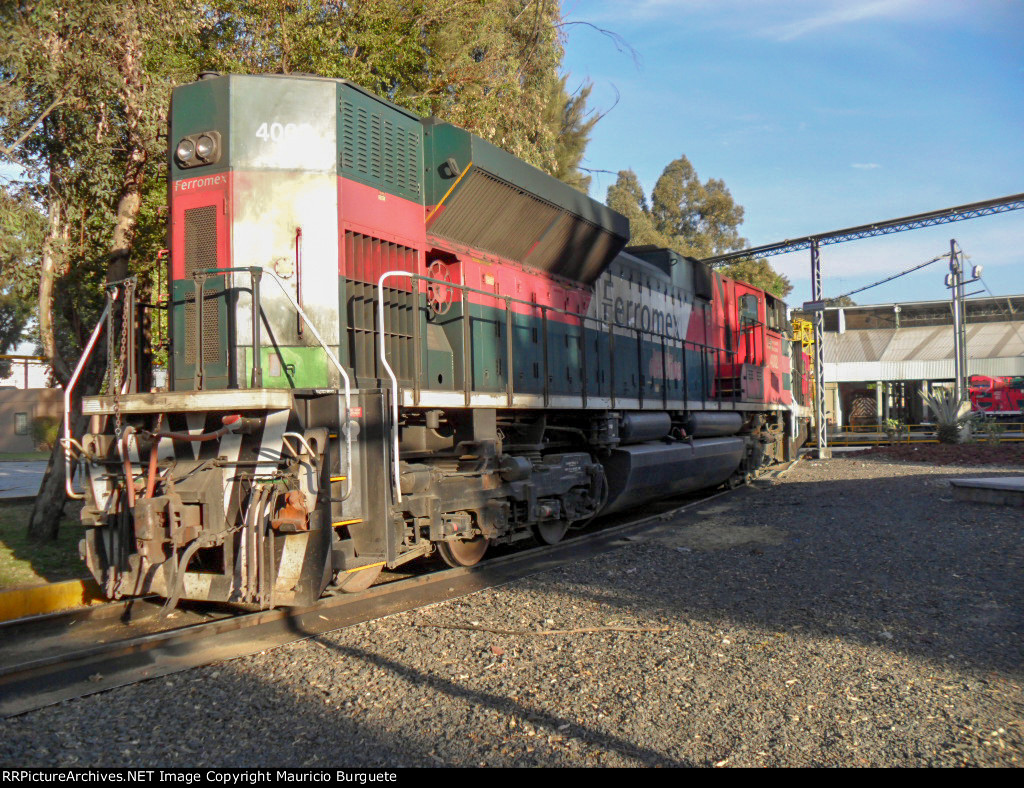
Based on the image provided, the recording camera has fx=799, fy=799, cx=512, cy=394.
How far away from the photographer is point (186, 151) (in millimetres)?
5867

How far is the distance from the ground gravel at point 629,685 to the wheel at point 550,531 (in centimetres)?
127

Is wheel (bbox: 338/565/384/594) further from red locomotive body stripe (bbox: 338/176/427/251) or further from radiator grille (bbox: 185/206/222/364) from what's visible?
red locomotive body stripe (bbox: 338/176/427/251)

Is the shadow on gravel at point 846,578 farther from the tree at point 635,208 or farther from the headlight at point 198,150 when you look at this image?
the tree at point 635,208

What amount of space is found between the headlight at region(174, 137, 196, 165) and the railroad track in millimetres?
3231

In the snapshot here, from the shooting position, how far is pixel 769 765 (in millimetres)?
3070

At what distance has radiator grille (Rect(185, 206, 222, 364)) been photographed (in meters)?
5.73

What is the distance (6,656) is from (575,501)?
5.16m

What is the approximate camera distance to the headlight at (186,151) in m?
5.85

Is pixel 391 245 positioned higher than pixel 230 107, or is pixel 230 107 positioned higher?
pixel 230 107

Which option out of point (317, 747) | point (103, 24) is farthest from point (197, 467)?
point (103, 24)

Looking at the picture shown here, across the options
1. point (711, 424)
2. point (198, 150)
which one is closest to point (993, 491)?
point (711, 424)

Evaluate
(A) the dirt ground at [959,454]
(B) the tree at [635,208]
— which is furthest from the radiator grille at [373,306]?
(B) the tree at [635,208]

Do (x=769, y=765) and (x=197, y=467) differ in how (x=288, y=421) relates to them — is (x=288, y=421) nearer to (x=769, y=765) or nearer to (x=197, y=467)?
(x=197, y=467)

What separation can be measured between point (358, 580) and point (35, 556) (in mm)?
3545
